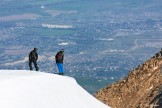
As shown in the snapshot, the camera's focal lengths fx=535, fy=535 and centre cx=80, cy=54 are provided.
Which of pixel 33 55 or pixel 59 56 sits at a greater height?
pixel 33 55

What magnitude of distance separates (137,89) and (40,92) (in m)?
11.6

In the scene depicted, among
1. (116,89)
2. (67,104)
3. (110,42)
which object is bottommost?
(110,42)

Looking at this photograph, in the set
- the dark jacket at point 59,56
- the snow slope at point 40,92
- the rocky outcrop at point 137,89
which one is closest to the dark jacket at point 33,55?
the dark jacket at point 59,56

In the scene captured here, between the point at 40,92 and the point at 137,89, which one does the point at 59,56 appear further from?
the point at 40,92

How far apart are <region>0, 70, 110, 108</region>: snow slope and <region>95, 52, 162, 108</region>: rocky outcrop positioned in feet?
20.0

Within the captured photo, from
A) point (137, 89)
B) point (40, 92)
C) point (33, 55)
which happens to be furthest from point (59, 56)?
point (40, 92)

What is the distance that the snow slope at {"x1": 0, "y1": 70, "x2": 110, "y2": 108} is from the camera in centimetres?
1912

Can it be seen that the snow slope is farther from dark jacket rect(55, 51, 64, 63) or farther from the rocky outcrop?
the rocky outcrop

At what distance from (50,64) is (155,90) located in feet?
384

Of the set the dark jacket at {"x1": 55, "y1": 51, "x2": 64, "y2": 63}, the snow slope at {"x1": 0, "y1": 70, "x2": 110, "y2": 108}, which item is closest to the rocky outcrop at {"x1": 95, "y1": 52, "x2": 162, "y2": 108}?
the dark jacket at {"x1": 55, "y1": 51, "x2": 64, "y2": 63}

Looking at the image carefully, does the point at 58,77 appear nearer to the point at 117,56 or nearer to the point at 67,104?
the point at 67,104

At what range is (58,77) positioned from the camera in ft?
75.6

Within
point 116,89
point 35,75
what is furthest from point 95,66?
point 35,75

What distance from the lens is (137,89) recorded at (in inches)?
1219
